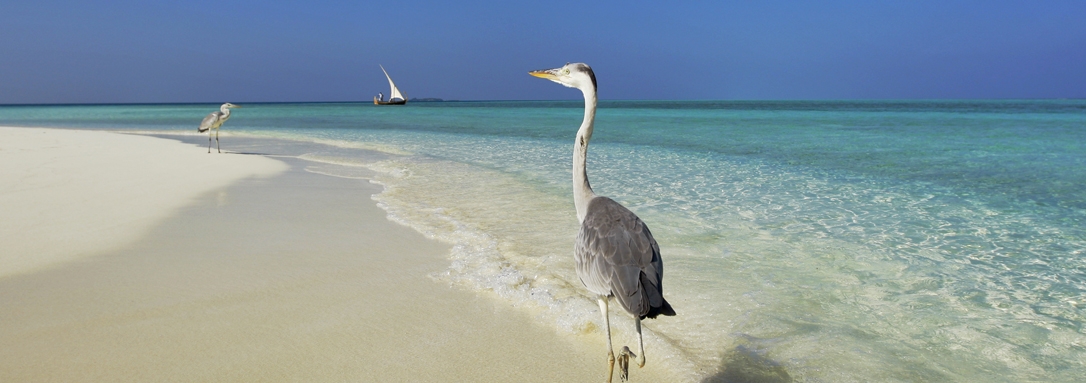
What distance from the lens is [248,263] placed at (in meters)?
4.57

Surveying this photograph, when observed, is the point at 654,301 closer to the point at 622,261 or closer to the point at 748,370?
the point at 622,261

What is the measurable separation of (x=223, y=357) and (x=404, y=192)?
5.19 metres

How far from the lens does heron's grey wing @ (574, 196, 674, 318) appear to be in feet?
8.95

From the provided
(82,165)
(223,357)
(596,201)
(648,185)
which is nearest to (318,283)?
(223,357)

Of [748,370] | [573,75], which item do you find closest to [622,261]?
[748,370]

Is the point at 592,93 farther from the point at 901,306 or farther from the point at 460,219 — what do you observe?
the point at 460,219

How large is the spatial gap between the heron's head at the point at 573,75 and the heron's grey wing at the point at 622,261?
0.90 meters

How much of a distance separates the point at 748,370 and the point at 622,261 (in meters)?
0.87

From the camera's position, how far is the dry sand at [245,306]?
9.84 feet

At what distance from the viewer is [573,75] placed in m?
3.97

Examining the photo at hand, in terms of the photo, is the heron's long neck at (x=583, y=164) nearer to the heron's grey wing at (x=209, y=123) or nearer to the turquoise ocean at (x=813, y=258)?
the turquoise ocean at (x=813, y=258)

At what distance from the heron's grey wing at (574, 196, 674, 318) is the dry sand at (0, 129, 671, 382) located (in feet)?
1.66

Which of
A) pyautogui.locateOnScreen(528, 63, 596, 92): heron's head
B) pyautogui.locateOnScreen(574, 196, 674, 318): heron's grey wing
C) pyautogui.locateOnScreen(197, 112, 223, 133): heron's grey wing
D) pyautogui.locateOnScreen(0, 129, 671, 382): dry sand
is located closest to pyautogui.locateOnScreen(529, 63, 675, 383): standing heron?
pyautogui.locateOnScreen(574, 196, 674, 318): heron's grey wing

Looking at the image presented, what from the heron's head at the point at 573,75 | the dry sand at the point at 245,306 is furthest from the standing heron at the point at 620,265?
the heron's head at the point at 573,75
